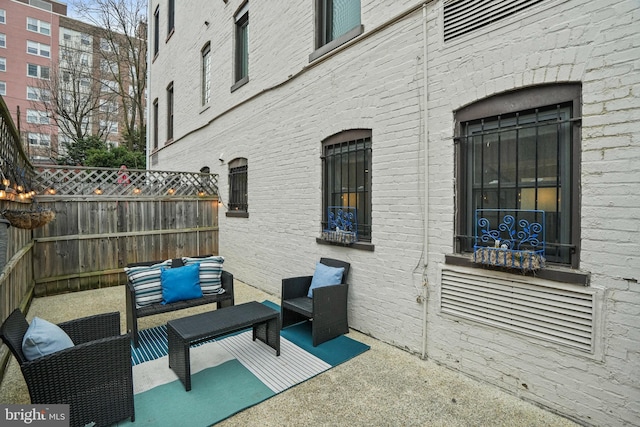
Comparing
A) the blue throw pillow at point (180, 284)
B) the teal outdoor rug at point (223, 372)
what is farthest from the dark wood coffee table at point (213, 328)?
the blue throw pillow at point (180, 284)

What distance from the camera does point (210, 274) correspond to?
446 centimetres

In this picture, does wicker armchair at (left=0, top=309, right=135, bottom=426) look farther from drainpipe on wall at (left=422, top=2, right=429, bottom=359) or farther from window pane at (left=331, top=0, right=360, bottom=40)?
window pane at (left=331, top=0, right=360, bottom=40)

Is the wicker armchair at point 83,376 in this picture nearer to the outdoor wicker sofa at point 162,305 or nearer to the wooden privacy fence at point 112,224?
the outdoor wicker sofa at point 162,305

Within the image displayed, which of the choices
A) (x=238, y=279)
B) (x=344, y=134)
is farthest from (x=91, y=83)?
(x=344, y=134)

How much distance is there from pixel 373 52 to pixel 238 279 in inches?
205

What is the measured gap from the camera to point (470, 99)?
3066mm

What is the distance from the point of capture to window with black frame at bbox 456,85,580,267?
2.59 m

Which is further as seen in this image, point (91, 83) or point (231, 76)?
point (91, 83)

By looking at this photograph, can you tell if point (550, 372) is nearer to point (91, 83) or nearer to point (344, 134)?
point (344, 134)

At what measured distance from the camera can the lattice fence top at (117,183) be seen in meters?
5.98

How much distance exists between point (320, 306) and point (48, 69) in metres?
29.7

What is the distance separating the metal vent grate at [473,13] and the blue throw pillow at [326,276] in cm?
290

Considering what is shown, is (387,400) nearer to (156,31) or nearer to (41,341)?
(41,341)

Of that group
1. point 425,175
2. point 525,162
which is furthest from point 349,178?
point 525,162
